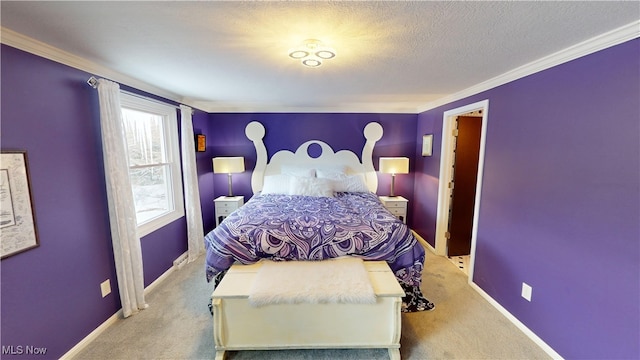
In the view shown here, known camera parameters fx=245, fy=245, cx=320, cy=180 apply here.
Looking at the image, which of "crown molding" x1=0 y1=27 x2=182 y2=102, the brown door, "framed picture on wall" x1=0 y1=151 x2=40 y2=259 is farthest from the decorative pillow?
"framed picture on wall" x1=0 y1=151 x2=40 y2=259

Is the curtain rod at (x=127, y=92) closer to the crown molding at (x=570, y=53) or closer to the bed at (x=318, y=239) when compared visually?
the bed at (x=318, y=239)

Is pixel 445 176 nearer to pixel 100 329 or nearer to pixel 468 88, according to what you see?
pixel 468 88

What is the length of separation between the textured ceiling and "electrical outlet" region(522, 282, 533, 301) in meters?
1.80

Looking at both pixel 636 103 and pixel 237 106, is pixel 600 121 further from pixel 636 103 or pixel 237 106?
pixel 237 106

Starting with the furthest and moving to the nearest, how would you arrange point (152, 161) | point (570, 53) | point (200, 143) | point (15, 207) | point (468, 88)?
point (200, 143), point (152, 161), point (468, 88), point (570, 53), point (15, 207)

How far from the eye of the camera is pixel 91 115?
1.98 metres

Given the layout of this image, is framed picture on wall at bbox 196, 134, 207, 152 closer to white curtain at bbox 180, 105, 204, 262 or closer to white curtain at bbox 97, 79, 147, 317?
white curtain at bbox 180, 105, 204, 262

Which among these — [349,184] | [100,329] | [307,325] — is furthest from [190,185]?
[307,325]

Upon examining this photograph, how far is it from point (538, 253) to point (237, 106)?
163 inches

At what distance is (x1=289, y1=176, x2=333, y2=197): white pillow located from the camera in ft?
11.2

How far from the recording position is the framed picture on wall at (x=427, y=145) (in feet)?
12.0

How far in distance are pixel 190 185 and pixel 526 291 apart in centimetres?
374

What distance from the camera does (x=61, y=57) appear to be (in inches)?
67.8

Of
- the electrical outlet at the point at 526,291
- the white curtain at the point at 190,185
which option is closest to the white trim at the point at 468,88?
the white curtain at the point at 190,185
